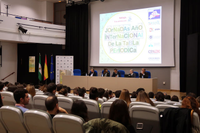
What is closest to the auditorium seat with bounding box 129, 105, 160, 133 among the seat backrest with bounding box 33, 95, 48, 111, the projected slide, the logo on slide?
the seat backrest with bounding box 33, 95, 48, 111

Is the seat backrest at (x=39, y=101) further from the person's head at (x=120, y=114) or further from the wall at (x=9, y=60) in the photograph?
the wall at (x=9, y=60)

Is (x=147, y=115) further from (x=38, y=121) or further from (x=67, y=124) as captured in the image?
(x=38, y=121)

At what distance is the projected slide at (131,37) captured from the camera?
32.4ft

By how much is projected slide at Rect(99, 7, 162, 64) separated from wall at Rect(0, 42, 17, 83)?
18.2 ft

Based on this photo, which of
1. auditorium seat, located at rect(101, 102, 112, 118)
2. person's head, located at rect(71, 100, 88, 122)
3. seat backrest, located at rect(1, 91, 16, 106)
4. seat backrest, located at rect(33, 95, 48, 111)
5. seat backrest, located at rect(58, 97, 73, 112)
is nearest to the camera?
person's head, located at rect(71, 100, 88, 122)

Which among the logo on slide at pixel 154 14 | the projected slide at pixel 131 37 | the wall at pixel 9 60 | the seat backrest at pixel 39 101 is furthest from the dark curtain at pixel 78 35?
the seat backrest at pixel 39 101

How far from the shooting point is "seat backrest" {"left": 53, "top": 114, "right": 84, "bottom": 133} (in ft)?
6.51

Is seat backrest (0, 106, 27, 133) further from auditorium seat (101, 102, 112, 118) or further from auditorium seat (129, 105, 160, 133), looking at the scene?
auditorium seat (129, 105, 160, 133)

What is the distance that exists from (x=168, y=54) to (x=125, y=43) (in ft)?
A: 7.38

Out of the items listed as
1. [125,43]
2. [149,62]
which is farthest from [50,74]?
[149,62]

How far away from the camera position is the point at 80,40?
489 inches

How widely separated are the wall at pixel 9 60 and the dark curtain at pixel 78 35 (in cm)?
334

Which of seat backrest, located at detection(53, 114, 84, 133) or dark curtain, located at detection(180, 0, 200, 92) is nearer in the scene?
seat backrest, located at detection(53, 114, 84, 133)

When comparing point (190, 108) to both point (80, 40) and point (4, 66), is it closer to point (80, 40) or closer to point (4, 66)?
point (80, 40)
